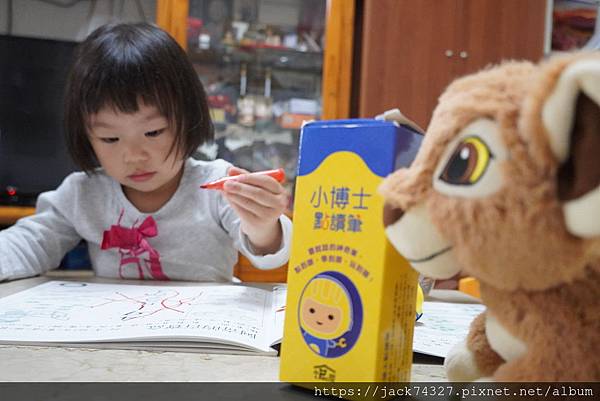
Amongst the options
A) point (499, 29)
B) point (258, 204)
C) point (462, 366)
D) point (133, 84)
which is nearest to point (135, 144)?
point (133, 84)

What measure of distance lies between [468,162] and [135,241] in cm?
74

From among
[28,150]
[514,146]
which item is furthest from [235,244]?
[28,150]

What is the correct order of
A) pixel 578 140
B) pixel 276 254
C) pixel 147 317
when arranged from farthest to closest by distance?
pixel 276 254 → pixel 147 317 → pixel 578 140

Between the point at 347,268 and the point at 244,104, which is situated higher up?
the point at 244,104

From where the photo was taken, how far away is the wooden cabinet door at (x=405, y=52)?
1778 mm

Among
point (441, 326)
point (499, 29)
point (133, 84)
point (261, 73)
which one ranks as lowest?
point (441, 326)

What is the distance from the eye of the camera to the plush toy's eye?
219mm

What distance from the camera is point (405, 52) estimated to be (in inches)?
70.6

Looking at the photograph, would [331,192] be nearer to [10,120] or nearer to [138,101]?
[138,101]

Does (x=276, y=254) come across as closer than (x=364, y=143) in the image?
No

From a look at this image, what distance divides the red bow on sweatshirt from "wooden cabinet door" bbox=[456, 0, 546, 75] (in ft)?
4.55

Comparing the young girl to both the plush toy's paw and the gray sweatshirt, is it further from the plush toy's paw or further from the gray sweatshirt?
the plush toy's paw

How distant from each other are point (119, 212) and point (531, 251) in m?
0.82

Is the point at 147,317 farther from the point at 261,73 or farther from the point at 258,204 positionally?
the point at 261,73
